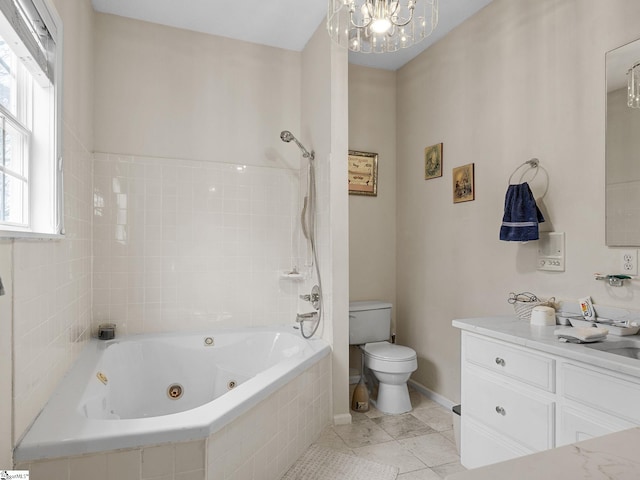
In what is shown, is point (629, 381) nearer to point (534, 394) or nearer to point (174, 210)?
point (534, 394)

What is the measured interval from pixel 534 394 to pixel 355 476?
98 centimetres

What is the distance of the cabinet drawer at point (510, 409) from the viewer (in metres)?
1.58

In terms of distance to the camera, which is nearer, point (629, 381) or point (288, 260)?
point (629, 381)

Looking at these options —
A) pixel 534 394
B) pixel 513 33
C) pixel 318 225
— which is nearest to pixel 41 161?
pixel 318 225

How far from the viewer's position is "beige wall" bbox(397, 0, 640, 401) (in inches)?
76.0

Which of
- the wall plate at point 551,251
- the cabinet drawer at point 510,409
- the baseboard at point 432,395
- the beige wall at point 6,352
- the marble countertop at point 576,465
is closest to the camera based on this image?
the marble countertop at point 576,465

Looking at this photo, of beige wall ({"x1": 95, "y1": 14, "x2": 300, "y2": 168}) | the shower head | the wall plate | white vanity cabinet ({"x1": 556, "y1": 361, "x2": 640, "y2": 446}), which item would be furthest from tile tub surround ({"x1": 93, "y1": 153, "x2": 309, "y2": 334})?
white vanity cabinet ({"x1": 556, "y1": 361, "x2": 640, "y2": 446})

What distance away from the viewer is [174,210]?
289 centimetres

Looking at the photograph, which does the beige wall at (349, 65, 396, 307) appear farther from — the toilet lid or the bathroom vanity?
the bathroom vanity

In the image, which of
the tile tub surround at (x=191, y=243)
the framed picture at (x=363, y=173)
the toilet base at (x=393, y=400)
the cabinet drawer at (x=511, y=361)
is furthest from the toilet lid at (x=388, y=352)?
the framed picture at (x=363, y=173)

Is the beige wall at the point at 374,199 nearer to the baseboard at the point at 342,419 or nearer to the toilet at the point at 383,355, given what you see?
the toilet at the point at 383,355

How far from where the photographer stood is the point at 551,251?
6.95ft

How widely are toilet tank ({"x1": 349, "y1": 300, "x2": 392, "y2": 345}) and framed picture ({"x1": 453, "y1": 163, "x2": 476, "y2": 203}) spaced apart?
102 centimetres

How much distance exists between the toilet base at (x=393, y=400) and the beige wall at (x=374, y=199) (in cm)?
80
